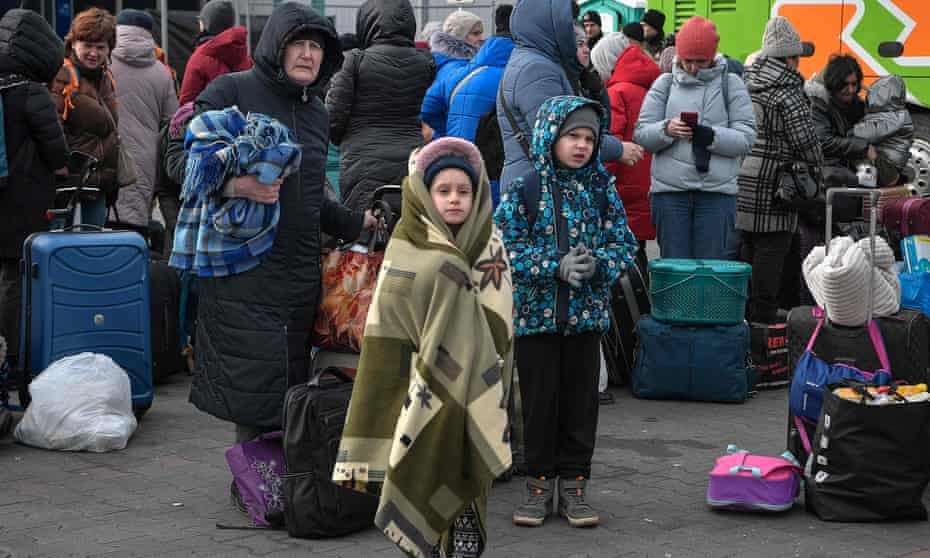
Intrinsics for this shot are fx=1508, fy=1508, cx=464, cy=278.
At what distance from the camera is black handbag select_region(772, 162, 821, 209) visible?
942 centimetres

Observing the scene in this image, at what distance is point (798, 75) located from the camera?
957 cm

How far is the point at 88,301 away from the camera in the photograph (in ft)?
24.6

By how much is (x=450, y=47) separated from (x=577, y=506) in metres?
4.50

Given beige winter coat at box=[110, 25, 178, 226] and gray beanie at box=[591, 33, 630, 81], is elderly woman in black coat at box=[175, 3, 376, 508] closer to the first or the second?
beige winter coat at box=[110, 25, 178, 226]

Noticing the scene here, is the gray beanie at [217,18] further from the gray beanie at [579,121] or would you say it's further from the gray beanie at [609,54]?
the gray beanie at [579,121]

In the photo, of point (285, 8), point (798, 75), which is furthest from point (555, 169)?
point (798, 75)

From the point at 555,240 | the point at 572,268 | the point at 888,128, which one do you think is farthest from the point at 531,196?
the point at 888,128

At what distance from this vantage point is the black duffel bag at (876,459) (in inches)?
236

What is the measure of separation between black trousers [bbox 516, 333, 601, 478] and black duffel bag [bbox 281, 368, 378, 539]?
0.72 m

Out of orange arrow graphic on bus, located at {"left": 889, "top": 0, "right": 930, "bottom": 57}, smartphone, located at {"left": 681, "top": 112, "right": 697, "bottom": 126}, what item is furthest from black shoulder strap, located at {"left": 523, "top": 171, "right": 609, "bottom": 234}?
orange arrow graphic on bus, located at {"left": 889, "top": 0, "right": 930, "bottom": 57}

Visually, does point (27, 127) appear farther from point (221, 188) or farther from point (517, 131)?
point (517, 131)

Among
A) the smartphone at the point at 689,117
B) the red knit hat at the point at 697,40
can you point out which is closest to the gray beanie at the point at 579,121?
the smartphone at the point at 689,117

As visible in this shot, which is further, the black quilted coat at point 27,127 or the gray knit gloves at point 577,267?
the black quilted coat at point 27,127

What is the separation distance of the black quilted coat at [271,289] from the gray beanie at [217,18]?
14.6 ft
